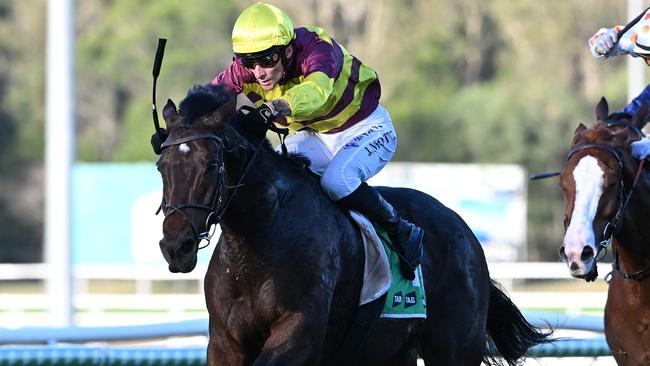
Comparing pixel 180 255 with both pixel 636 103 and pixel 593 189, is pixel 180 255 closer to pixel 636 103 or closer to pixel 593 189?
pixel 593 189

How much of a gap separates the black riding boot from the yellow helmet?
78cm

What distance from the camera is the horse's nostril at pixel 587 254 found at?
5453 mm

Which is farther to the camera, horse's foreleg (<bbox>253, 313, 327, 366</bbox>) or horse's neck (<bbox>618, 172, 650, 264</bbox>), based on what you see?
horse's neck (<bbox>618, 172, 650, 264</bbox>)

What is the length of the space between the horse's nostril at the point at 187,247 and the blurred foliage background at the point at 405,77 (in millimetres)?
28338

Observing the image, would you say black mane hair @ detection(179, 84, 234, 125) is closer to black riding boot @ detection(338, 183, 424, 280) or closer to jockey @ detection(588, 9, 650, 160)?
black riding boot @ detection(338, 183, 424, 280)

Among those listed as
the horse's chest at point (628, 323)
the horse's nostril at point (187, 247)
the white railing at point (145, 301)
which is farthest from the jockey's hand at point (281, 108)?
the white railing at point (145, 301)

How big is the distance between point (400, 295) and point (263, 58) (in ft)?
4.16

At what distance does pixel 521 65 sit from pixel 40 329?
2905cm

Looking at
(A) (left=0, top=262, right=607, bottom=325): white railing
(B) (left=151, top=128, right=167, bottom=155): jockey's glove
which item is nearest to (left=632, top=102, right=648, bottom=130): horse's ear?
(B) (left=151, top=128, right=167, bottom=155): jockey's glove

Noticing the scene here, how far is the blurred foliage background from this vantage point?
110 ft

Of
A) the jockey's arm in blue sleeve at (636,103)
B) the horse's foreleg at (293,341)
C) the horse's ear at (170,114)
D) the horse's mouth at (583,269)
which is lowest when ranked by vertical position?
the horse's foreleg at (293,341)

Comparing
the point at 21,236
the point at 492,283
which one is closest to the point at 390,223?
the point at 492,283

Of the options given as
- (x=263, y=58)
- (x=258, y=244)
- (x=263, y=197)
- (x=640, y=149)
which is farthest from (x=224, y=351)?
(x=640, y=149)

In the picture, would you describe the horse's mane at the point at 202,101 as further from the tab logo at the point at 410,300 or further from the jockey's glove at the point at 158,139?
the tab logo at the point at 410,300
